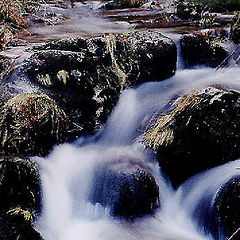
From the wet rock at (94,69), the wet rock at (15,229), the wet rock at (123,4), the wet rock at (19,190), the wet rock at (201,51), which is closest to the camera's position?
the wet rock at (15,229)

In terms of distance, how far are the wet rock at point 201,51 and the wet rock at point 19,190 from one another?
3.49 meters

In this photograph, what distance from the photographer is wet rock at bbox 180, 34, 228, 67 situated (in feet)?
18.0

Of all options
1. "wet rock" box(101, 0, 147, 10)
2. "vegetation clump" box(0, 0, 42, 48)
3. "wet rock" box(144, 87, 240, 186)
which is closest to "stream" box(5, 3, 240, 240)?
"wet rock" box(144, 87, 240, 186)

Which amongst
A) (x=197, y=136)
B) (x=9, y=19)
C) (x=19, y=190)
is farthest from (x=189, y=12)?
(x=19, y=190)

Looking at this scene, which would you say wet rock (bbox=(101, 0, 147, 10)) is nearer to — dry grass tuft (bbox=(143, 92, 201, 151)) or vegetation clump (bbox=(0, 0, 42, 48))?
vegetation clump (bbox=(0, 0, 42, 48))

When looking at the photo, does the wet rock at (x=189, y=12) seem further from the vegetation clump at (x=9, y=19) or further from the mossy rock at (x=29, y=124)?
the mossy rock at (x=29, y=124)

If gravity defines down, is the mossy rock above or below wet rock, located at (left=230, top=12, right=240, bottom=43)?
below

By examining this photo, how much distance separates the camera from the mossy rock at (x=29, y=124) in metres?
3.29

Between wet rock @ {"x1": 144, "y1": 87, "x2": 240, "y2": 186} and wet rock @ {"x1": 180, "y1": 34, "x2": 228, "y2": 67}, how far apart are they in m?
1.86

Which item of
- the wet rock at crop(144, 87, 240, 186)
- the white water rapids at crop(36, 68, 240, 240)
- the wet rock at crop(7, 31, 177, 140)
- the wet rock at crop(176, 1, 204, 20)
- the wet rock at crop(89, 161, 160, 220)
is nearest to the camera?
the white water rapids at crop(36, 68, 240, 240)

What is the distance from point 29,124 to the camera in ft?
11.2

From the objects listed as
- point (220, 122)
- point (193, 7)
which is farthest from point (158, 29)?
point (220, 122)

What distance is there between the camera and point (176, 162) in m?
3.75

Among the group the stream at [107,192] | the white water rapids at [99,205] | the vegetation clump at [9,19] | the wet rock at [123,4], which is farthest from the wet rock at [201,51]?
the wet rock at [123,4]
